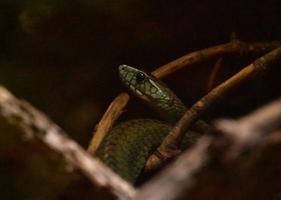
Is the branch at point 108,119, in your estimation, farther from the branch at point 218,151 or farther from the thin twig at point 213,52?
the branch at point 218,151

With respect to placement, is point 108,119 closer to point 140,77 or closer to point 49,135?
point 140,77

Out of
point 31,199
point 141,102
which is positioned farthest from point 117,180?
point 141,102

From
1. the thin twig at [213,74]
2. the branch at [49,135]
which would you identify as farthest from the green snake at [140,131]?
the branch at [49,135]

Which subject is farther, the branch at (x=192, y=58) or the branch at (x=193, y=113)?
the branch at (x=192, y=58)

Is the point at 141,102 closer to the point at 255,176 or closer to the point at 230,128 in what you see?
the point at 255,176

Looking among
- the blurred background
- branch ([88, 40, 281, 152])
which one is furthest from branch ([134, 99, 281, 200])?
branch ([88, 40, 281, 152])

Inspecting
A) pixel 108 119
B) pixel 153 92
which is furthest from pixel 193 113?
pixel 153 92
